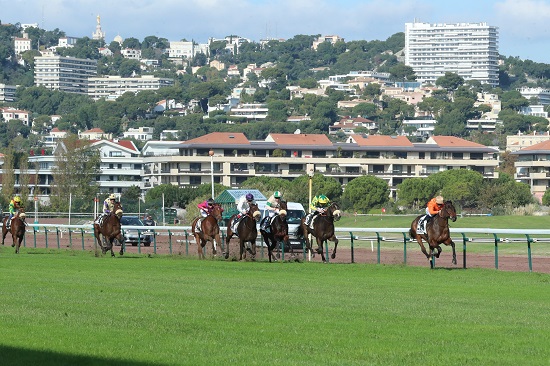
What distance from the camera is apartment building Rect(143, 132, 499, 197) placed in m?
133

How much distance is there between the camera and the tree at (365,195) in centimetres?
10581

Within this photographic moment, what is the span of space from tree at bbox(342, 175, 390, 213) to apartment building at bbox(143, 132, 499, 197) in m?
25.8

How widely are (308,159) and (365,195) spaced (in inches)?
1220

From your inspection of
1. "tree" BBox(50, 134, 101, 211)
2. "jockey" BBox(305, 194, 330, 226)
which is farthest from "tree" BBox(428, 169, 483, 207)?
"jockey" BBox(305, 194, 330, 226)

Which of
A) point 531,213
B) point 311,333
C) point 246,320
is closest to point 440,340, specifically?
point 311,333

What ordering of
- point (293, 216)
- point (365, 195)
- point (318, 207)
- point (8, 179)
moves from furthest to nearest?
point (365, 195), point (8, 179), point (293, 216), point (318, 207)

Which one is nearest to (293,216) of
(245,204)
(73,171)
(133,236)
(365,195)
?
(133,236)

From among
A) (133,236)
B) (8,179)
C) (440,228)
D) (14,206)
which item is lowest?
(133,236)

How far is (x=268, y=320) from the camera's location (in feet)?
46.0

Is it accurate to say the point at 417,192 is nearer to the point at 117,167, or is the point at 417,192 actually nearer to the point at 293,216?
the point at 117,167

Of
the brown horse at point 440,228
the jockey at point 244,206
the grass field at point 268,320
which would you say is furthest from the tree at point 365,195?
the grass field at point 268,320

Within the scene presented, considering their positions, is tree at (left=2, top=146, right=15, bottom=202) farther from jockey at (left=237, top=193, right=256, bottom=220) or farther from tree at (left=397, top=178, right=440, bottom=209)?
jockey at (left=237, top=193, right=256, bottom=220)

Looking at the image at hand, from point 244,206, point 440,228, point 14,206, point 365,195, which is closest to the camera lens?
point 440,228

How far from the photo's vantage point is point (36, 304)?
15.3 m
